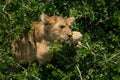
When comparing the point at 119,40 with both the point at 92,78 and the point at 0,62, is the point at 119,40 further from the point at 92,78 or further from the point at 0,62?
the point at 0,62

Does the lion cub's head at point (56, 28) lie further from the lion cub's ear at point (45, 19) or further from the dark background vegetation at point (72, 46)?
the dark background vegetation at point (72, 46)

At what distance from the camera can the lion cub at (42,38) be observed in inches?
226

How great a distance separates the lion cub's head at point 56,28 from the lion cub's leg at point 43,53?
0.43 ft

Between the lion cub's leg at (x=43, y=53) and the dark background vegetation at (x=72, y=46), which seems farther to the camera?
the lion cub's leg at (x=43, y=53)

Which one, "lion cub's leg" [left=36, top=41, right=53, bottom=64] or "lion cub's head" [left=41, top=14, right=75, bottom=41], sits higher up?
"lion cub's head" [left=41, top=14, right=75, bottom=41]

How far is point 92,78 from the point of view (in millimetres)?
6059

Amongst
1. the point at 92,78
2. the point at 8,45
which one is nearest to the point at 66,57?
the point at 92,78

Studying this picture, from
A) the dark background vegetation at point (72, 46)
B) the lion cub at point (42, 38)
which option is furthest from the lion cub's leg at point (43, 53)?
the dark background vegetation at point (72, 46)

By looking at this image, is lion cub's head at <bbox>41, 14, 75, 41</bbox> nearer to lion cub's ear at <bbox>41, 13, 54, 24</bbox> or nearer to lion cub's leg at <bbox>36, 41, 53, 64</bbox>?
lion cub's ear at <bbox>41, 13, 54, 24</bbox>

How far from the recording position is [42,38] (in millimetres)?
5910

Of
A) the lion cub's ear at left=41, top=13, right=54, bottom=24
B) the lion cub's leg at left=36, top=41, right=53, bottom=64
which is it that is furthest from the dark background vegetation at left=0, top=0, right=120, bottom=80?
the lion cub's ear at left=41, top=13, right=54, bottom=24

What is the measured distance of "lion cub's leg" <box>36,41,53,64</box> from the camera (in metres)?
5.80

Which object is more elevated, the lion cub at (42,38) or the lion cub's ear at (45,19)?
A: the lion cub's ear at (45,19)

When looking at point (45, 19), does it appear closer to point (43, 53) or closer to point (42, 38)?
point (42, 38)
